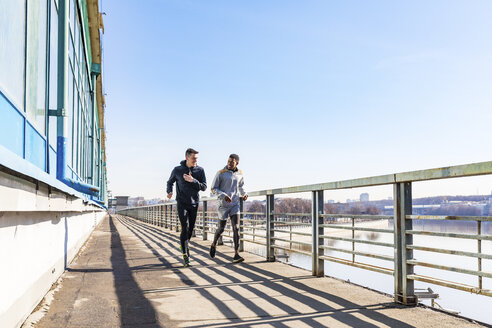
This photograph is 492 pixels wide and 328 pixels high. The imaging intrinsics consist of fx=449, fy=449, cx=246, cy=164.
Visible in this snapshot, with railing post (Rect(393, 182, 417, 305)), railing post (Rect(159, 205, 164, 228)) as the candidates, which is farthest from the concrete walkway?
railing post (Rect(159, 205, 164, 228))

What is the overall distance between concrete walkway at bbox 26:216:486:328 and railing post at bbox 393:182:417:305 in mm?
134

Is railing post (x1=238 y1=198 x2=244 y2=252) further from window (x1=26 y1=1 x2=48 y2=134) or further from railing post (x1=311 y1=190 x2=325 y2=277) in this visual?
window (x1=26 y1=1 x2=48 y2=134)

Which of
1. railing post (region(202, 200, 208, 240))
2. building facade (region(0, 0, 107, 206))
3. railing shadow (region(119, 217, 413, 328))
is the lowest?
railing shadow (region(119, 217, 413, 328))

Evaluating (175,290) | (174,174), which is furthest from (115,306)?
(174,174)

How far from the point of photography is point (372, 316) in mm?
3666

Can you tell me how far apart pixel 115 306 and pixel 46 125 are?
8.11 feet

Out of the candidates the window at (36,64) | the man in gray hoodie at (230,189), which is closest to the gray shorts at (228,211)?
the man in gray hoodie at (230,189)

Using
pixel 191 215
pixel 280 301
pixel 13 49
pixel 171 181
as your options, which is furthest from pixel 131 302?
pixel 171 181

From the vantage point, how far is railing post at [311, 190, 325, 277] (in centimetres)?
572

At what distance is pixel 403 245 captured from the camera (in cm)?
403

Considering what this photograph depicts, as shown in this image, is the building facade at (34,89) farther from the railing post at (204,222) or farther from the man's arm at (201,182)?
the railing post at (204,222)

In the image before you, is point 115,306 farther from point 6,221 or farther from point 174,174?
point 174,174

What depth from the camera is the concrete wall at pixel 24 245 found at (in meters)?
2.67

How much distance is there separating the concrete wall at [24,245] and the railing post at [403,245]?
3.05 metres
